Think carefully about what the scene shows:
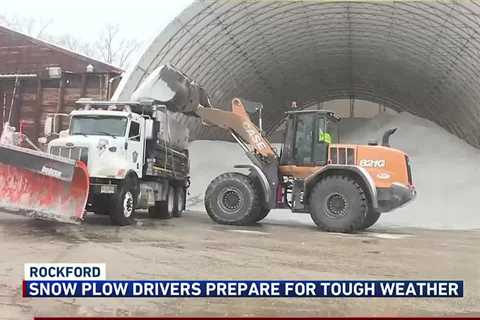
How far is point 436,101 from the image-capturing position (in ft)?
78.6

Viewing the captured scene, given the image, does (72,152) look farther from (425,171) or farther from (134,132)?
(425,171)

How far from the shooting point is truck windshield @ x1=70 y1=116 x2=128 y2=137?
1180 centimetres

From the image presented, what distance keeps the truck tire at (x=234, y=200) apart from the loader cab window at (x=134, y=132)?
214 centimetres

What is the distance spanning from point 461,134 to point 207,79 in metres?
11.4

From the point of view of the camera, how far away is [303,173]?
41.7ft

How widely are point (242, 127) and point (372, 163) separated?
10.6 ft

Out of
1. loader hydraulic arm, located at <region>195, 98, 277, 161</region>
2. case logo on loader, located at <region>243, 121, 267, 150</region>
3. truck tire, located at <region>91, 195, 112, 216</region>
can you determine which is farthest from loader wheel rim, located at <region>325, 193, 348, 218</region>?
truck tire, located at <region>91, 195, 112, 216</region>

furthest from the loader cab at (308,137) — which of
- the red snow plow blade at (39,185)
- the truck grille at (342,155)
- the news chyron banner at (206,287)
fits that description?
the news chyron banner at (206,287)

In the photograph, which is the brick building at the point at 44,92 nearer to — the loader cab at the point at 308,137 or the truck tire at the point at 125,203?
the truck tire at the point at 125,203

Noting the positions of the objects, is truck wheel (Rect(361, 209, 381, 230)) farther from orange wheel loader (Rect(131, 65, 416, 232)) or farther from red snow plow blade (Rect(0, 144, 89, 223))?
red snow plow blade (Rect(0, 144, 89, 223))

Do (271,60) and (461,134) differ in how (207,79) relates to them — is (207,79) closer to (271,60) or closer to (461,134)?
(271,60)

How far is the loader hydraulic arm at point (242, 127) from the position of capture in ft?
42.8

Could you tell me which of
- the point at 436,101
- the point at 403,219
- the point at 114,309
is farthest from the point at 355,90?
the point at 114,309

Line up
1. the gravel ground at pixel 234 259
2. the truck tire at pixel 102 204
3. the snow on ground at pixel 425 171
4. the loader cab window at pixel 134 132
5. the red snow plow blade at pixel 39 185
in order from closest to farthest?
1. the gravel ground at pixel 234 259
2. the red snow plow blade at pixel 39 185
3. the truck tire at pixel 102 204
4. the loader cab window at pixel 134 132
5. the snow on ground at pixel 425 171
